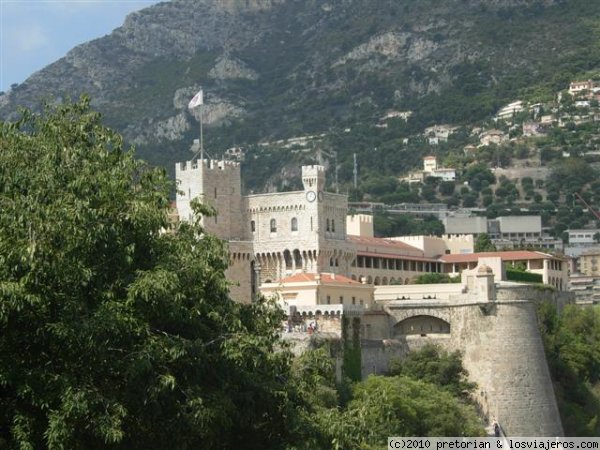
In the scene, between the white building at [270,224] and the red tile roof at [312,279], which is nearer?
the red tile roof at [312,279]

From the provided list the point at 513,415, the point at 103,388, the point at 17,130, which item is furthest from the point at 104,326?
the point at 513,415

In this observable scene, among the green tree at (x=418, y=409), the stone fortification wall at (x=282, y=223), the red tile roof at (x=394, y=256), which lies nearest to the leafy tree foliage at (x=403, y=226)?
the red tile roof at (x=394, y=256)

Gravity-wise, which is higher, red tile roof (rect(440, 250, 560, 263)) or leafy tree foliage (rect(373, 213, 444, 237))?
leafy tree foliage (rect(373, 213, 444, 237))

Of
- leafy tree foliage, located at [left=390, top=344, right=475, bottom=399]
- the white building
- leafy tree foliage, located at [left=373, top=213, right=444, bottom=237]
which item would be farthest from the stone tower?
leafy tree foliage, located at [left=373, top=213, right=444, bottom=237]

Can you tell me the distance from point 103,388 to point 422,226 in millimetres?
148359

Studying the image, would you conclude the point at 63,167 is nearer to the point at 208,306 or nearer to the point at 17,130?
the point at 17,130

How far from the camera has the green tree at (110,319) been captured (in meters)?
35.2

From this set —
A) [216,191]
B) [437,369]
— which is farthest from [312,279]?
[216,191]

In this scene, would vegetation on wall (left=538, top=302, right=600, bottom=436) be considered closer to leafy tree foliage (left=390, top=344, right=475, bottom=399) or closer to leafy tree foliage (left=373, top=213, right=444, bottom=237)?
leafy tree foliage (left=390, top=344, right=475, bottom=399)

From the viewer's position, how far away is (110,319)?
35469mm

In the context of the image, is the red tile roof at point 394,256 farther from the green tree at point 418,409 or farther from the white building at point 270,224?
the green tree at point 418,409

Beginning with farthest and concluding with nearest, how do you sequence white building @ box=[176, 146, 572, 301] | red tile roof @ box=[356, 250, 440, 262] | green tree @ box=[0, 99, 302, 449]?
1. red tile roof @ box=[356, 250, 440, 262]
2. white building @ box=[176, 146, 572, 301]
3. green tree @ box=[0, 99, 302, 449]

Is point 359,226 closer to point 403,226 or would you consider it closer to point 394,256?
point 394,256

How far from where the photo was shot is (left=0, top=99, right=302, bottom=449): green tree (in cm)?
3516
